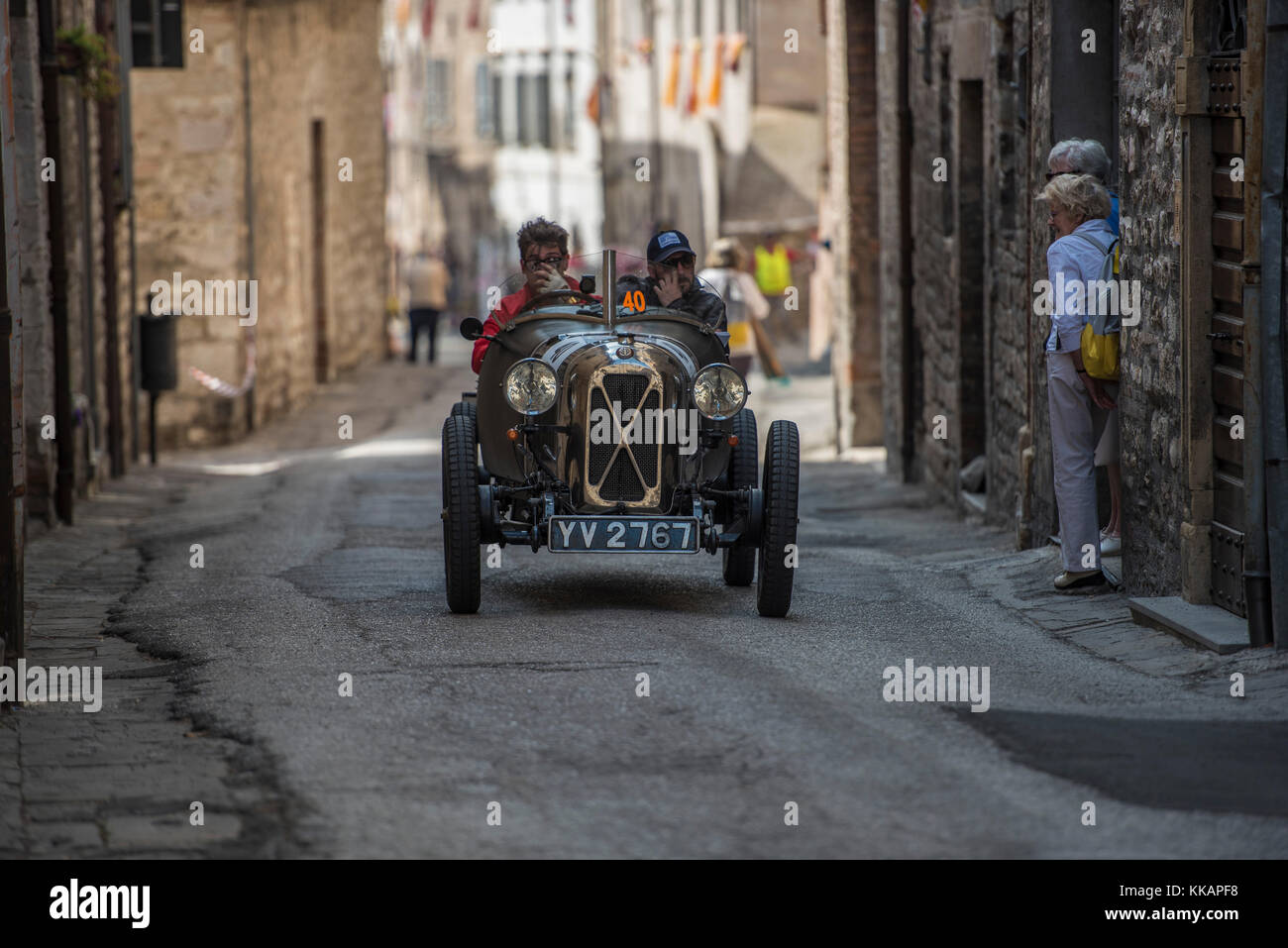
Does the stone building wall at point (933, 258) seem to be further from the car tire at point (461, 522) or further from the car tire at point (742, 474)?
Answer: the car tire at point (461, 522)

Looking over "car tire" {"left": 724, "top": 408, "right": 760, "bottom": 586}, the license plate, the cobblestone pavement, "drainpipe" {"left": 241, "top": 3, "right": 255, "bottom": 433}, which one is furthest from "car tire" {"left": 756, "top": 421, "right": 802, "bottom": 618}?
"drainpipe" {"left": 241, "top": 3, "right": 255, "bottom": 433}

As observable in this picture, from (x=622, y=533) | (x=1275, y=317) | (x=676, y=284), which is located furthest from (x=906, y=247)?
(x=1275, y=317)

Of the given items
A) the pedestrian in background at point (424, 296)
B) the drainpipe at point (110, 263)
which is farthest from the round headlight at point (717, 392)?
the pedestrian in background at point (424, 296)

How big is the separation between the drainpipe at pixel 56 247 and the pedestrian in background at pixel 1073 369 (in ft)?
22.0

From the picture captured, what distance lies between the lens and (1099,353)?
8602 mm

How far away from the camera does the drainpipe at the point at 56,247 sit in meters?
13.0

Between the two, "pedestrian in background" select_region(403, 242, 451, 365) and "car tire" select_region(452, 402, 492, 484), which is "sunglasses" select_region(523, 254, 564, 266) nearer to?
"car tire" select_region(452, 402, 492, 484)

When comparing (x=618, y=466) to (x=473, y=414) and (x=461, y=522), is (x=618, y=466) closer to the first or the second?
(x=461, y=522)

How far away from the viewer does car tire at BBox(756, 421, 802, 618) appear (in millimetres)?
7980

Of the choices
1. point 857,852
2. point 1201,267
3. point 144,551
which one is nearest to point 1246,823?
point 857,852

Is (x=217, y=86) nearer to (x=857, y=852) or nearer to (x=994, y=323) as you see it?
(x=994, y=323)

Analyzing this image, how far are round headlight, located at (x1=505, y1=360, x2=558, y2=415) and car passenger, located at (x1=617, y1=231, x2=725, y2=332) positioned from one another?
3.15 feet

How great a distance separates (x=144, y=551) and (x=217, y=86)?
916 cm

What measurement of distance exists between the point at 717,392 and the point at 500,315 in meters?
1.25
